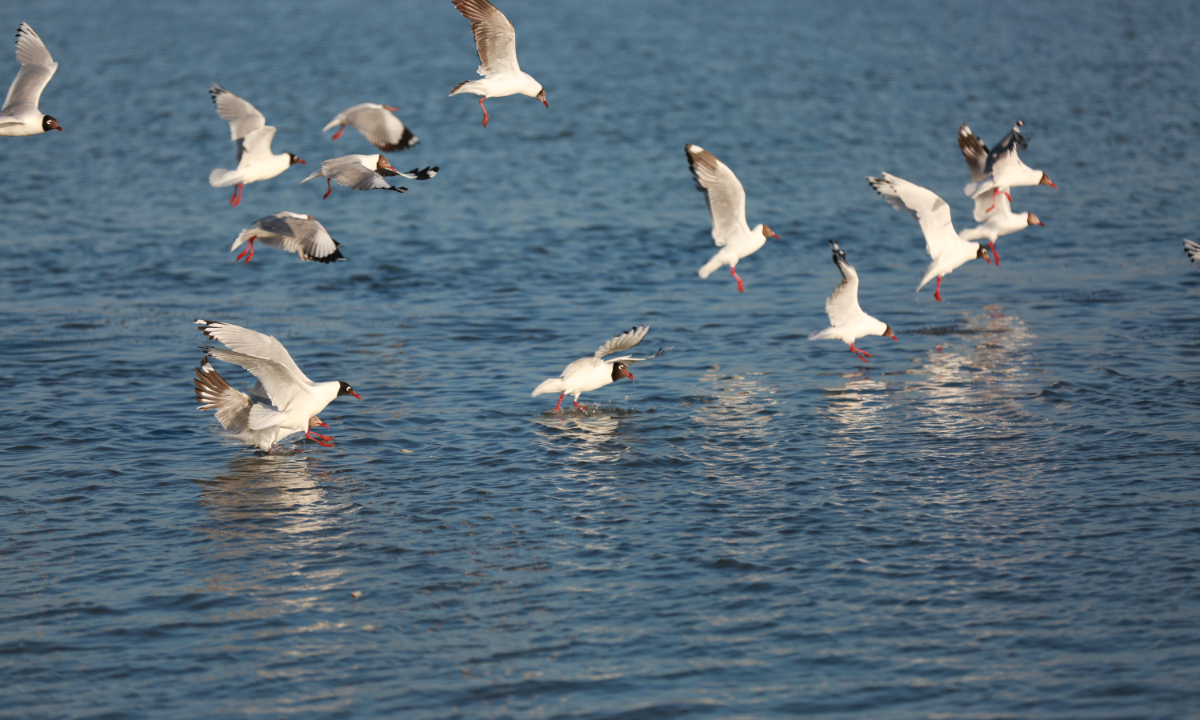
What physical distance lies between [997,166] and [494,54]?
699cm

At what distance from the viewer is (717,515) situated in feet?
33.0

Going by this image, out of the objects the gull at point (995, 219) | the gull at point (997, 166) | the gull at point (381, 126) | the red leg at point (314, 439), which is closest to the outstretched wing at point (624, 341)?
the red leg at point (314, 439)

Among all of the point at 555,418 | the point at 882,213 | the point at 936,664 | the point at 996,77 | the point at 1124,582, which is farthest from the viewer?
the point at 996,77

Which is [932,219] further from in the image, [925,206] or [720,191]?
[720,191]

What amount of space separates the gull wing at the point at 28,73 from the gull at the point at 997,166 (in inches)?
420

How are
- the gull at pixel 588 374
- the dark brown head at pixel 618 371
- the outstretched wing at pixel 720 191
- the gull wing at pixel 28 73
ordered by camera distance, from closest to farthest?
the gull at pixel 588 374, the dark brown head at pixel 618 371, the gull wing at pixel 28 73, the outstretched wing at pixel 720 191

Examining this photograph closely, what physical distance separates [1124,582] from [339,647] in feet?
17.4

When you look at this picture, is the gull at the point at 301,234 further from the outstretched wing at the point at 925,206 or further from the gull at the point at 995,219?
the gull at the point at 995,219

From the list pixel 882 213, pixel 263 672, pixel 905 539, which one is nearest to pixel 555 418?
pixel 905 539

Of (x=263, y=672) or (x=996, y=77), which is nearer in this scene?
(x=263, y=672)

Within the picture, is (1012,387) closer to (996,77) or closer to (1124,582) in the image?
(1124,582)

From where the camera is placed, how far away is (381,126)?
549 inches

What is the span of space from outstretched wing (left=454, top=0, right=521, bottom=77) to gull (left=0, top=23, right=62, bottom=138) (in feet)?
14.5

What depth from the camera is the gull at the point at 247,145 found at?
1387 cm
